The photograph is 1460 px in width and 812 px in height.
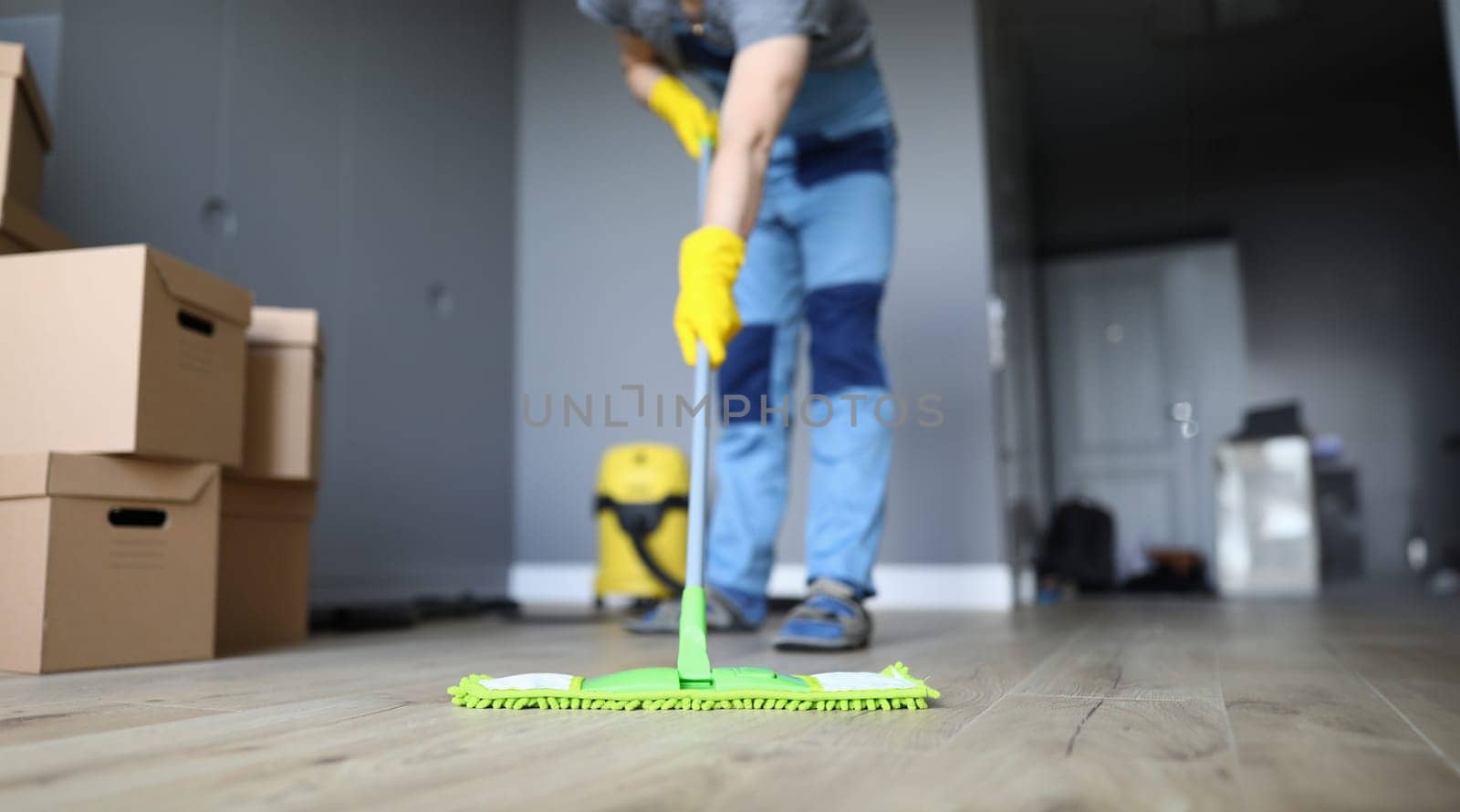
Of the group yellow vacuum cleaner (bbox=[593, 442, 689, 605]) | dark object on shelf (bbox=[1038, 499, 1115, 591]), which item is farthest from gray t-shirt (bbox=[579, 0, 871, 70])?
dark object on shelf (bbox=[1038, 499, 1115, 591])

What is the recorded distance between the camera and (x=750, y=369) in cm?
167

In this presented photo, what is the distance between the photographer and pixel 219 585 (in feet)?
5.01

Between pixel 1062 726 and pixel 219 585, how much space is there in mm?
1246

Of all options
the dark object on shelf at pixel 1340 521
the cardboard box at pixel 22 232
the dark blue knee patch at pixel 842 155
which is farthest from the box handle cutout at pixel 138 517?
the dark object on shelf at pixel 1340 521

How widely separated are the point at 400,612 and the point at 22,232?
36.1 inches

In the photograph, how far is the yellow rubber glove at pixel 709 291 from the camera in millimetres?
1117

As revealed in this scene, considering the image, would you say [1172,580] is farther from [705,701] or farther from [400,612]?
[705,701]

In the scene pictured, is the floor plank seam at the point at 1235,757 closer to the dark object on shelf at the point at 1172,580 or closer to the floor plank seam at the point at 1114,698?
the floor plank seam at the point at 1114,698

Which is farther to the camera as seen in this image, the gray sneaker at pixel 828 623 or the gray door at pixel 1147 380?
the gray door at pixel 1147 380

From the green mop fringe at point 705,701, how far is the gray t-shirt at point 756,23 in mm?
818

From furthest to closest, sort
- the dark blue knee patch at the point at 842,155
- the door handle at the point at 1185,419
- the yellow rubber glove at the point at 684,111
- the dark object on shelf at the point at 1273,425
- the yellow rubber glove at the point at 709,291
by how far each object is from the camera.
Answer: the door handle at the point at 1185,419, the dark object on shelf at the point at 1273,425, the dark blue knee patch at the point at 842,155, the yellow rubber glove at the point at 684,111, the yellow rubber glove at the point at 709,291

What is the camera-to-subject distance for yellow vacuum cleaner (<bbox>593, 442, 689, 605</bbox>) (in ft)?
7.96

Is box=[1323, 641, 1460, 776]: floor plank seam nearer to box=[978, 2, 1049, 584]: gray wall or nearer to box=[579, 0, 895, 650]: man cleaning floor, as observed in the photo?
box=[579, 0, 895, 650]: man cleaning floor

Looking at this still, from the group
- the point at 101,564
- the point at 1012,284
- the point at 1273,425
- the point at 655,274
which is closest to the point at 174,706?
the point at 101,564
